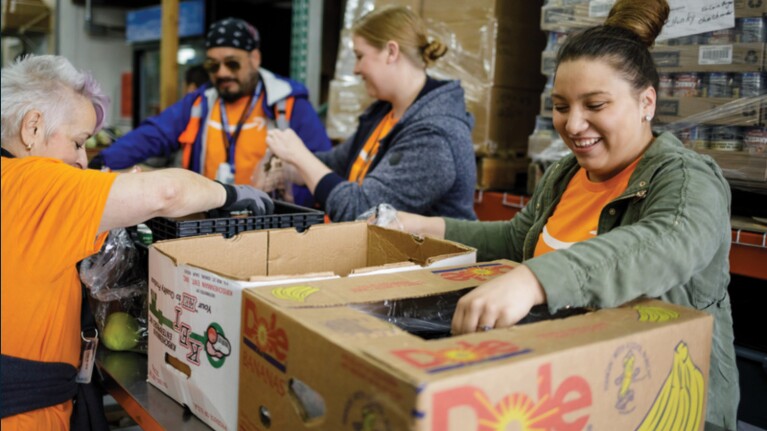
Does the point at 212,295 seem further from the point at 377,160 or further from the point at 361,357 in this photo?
the point at 377,160

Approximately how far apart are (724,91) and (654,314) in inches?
69.8

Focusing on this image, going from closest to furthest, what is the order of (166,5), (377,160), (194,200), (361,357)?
(361,357), (194,200), (377,160), (166,5)

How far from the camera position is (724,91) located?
2566mm

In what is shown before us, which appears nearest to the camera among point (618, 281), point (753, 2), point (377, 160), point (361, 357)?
point (361, 357)

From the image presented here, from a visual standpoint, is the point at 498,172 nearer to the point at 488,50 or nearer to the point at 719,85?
the point at 488,50

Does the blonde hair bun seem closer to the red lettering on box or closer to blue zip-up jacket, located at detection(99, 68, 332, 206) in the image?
blue zip-up jacket, located at detection(99, 68, 332, 206)

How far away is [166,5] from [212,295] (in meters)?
4.05

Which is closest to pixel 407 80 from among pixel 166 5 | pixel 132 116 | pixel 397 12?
pixel 397 12

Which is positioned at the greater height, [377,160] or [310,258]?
[377,160]

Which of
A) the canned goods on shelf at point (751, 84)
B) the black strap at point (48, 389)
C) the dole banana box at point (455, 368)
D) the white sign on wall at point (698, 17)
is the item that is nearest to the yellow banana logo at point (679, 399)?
the dole banana box at point (455, 368)

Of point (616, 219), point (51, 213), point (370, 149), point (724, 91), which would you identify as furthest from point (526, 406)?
point (724, 91)

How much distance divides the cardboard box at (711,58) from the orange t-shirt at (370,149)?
110 cm

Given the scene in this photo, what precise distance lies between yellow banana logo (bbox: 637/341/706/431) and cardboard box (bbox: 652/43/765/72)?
172 centimetres

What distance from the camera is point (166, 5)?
4734mm
